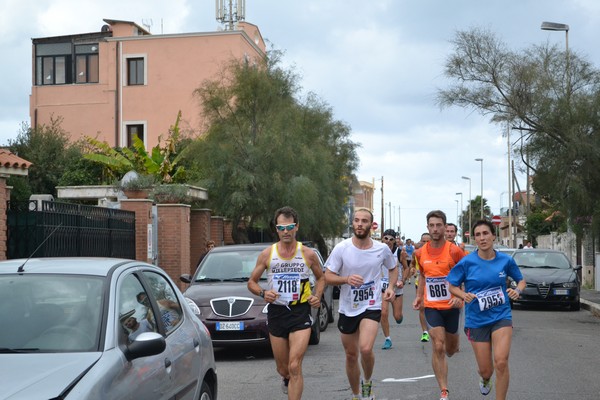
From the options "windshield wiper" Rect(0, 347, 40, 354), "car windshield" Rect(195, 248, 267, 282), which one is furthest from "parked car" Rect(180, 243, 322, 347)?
"windshield wiper" Rect(0, 347, 40, 354)

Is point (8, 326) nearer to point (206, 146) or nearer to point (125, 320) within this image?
point (125, 320)

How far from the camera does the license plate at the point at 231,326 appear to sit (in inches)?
523

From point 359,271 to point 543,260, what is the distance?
57.7ft

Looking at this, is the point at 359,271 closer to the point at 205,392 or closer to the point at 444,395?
the point at 444,395

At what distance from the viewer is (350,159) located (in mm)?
46812

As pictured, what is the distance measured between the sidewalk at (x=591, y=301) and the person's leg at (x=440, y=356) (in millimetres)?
13902

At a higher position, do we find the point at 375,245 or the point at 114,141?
the point at 114,141

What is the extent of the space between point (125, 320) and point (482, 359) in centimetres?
408

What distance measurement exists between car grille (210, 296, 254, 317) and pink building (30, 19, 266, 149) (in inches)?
1376

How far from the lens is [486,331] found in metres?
8.72

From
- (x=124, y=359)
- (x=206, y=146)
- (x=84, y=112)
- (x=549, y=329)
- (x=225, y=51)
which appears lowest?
(x=549, y=329)

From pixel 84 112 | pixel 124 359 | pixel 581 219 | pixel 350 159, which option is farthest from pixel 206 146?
pixel 124 359

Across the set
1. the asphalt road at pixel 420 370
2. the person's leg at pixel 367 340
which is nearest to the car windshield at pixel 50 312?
the person's leg at pixel 367 340

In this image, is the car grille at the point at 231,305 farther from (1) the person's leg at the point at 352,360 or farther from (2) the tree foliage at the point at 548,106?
(2) the tree foliage at the point at 548,106
